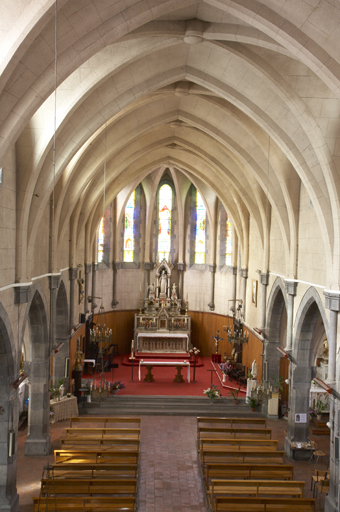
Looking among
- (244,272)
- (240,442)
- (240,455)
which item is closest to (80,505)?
(240,455)

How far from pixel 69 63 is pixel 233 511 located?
31.8 feet

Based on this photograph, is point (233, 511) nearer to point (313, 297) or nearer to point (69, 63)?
point (313, 297)

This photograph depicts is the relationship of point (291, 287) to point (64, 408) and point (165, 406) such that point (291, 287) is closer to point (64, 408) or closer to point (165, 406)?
point (165, 406)

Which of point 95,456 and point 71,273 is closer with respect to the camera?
point 95,456

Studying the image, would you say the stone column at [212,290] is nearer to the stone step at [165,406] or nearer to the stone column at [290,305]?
the stone step at [165,406]

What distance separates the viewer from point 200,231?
106 ft

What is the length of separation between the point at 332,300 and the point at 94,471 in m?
7.23

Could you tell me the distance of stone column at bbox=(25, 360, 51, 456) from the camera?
54.6 feet

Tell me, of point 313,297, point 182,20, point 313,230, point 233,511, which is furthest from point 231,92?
point 233,511

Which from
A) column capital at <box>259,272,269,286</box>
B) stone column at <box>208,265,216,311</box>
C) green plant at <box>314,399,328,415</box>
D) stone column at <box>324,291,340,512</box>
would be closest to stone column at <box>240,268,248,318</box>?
column capital at <box>259,272,269,286</box>

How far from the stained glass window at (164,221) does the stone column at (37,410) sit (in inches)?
651

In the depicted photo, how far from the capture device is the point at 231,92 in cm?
1514

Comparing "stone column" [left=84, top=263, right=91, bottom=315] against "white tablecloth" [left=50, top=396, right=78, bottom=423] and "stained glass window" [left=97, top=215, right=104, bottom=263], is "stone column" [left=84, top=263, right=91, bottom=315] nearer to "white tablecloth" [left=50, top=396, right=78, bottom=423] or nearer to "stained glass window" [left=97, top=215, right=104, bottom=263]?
"stained glass window" [left=97, top=215, right=104, bottom=263]

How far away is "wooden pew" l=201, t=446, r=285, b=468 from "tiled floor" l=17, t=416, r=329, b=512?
36.1 inches
